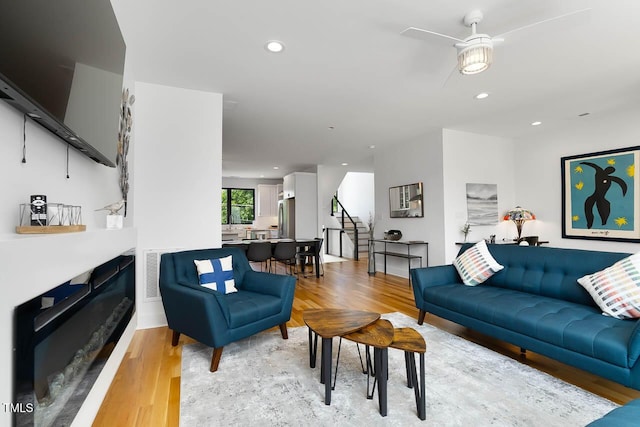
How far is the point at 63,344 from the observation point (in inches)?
55.4

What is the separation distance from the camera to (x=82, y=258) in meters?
1.50

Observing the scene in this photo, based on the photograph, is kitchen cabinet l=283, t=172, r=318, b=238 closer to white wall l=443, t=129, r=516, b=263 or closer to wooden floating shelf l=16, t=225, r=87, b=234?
white wall l=443, t=129, r=516, b=263

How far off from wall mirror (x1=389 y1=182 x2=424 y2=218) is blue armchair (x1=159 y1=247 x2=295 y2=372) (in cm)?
348

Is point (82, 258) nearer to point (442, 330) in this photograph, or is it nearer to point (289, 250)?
point (442, 330)

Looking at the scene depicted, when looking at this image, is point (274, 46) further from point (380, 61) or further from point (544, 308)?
point (544, 308)

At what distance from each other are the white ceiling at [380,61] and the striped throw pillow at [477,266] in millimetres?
1837

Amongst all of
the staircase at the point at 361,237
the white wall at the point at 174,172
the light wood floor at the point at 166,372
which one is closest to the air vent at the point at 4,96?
the light wood floor at the point at 166,372

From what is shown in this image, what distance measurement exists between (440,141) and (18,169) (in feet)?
17.1

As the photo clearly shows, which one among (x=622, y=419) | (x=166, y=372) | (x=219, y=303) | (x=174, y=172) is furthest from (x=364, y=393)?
(x=174, y=172)

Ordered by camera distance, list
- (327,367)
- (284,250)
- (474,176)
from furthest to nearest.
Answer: (284,250), (474,176), (327,367)

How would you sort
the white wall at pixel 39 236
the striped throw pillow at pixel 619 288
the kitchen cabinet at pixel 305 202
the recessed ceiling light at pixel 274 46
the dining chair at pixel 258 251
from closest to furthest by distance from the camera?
the white wall at pixel 39 236 → the striped throw pillow at pixel 619 288 → the recessed ceiling light at pixel 274 46 → the dining chair at pixel 258 251 → the kitchen cabinet at pixel 305 202

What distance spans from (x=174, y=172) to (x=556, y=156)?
5886mm

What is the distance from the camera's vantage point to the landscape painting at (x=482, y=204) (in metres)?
5.37

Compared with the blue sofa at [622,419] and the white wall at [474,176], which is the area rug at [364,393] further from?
the white wall at [474,176]
